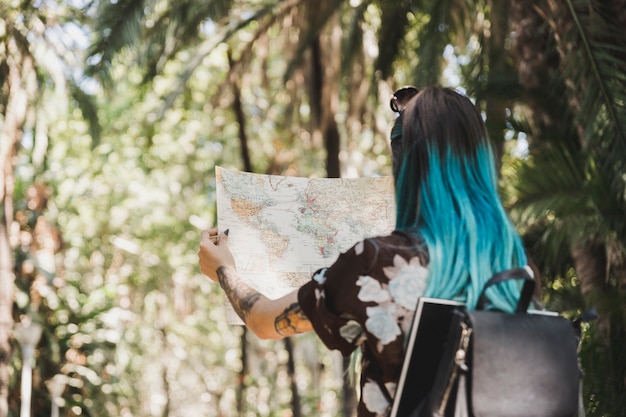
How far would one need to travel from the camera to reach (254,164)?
22531 mm

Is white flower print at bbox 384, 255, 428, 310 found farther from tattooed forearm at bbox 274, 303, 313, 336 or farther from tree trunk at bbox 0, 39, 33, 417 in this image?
tree trunk at bbox 0, 39, 33, 417

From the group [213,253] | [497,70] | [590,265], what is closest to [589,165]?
[590,265]

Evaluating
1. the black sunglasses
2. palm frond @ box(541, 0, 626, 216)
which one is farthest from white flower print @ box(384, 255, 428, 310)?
palm frond @ box(541, 0, 626, 216)

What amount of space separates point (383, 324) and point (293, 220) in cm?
91

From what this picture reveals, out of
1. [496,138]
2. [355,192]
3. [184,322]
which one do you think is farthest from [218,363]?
[355,192]

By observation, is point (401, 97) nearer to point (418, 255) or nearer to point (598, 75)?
point (418, 255)

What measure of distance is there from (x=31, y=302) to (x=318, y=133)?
8306 millimetres

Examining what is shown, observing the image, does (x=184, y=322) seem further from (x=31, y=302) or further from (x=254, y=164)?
(x=31, y=302)

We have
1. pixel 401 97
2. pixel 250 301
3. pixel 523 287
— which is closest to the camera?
pixel 523 287

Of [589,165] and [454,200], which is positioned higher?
[589,165]

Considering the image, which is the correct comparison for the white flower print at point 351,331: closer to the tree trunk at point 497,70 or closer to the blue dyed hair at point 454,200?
the blue dyed hair at point 454,200

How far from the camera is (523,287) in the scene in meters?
2.02

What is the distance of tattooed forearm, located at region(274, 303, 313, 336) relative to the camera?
2.23 m

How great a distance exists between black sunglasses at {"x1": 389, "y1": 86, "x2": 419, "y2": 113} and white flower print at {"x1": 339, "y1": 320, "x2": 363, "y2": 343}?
2.78ft
